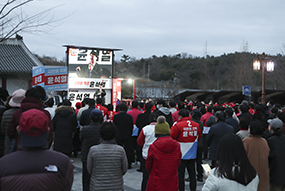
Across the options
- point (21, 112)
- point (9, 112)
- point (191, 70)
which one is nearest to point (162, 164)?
point (21, 112)

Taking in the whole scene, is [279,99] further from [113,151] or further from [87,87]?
[113,151]

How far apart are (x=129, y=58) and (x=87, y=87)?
66.8 m

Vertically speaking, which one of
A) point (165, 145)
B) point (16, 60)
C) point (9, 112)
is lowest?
point (165, 145)

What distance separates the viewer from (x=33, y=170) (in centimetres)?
202

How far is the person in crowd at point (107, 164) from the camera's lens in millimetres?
3668

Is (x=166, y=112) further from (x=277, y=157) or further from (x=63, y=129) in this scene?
(x=277, y=157)

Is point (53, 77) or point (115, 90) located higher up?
point (53, 77)

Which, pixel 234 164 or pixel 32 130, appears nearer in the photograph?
pixel 32 130

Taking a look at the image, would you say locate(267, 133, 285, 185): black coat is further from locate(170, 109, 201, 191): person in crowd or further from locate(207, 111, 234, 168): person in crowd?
locate(207, 111, 234, 168): person in crowd

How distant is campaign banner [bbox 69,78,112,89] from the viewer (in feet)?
60.4

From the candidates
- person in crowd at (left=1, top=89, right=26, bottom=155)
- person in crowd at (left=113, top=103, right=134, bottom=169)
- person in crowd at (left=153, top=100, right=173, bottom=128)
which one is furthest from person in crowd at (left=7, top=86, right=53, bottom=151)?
person in crowd at (left=113, top=103, right=134, bottom=169)

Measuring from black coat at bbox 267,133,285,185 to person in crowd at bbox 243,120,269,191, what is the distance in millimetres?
212

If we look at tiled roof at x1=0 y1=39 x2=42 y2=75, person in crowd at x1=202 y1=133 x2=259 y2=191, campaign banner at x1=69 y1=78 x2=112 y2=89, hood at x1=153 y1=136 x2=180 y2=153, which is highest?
tiled roof at x1=0 y1=39 x2=42 y2=75

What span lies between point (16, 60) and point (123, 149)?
2888 cm
